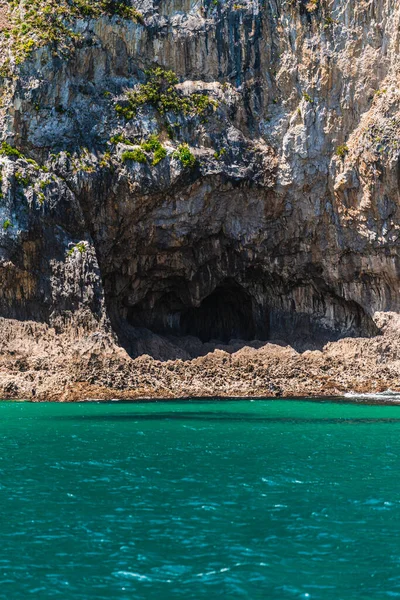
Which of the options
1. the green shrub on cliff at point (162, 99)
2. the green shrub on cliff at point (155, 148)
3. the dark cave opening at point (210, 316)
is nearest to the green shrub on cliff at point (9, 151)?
the green shrub on cliff at point (162, 99)

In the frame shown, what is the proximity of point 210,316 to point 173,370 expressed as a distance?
55.0 feet

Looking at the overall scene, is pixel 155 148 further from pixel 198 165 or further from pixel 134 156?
pixel 198 165

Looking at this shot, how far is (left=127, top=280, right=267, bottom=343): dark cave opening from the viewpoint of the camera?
63.5 metres

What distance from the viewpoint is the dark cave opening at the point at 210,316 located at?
63.5 metres

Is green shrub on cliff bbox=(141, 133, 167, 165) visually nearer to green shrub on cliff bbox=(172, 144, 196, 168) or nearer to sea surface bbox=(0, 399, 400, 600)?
green shrub on cliff bbox=(172, 144, 196, 168)

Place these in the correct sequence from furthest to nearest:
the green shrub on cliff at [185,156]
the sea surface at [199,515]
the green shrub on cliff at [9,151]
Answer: the green shrub on cliff at [185,156], the green shrub on cliff at [9,151], the sea surface at [199,515]

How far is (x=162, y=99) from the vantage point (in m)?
54.8

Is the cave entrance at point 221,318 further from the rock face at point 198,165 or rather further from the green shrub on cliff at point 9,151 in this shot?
the green shrub on cliff at point 9,151

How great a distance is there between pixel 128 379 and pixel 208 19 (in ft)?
99.0

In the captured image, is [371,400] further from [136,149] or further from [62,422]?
[136,149]

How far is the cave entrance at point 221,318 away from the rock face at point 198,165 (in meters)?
6.90

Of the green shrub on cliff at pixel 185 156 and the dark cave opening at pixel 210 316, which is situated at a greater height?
the green shrub on cliff at pixel 185 156

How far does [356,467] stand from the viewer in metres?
20.8

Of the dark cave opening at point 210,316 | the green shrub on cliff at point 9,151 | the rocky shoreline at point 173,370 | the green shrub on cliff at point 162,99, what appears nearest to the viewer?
the rocky shoreline at point 173,370
